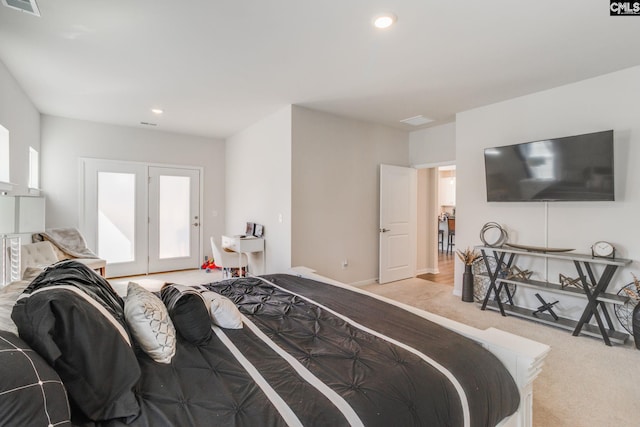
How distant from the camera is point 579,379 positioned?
2268 millimetres

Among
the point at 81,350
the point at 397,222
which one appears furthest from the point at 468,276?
the point at 81,350

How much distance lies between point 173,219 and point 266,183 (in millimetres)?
2176

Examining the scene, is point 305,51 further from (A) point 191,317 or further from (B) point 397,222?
(B) point 397,222

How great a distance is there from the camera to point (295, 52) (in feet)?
8.74

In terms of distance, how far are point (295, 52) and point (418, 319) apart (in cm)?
233

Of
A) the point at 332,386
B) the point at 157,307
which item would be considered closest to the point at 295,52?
the point at 157,307

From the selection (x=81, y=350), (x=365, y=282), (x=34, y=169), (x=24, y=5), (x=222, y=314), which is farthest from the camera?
(x=365, y=282)

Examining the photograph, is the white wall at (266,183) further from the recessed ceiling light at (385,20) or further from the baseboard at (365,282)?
the recessed ceiling light at (385,20)

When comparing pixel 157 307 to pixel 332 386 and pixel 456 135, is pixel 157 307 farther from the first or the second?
pixel 456 135

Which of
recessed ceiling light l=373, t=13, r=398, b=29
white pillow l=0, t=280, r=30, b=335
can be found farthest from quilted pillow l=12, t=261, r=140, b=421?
recessed ceiling light l=373, t=13, r=398, b=29

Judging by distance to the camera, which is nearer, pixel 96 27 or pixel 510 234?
pixel 96 27

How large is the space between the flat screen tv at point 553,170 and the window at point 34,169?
19.8 ft

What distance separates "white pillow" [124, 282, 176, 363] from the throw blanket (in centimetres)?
359

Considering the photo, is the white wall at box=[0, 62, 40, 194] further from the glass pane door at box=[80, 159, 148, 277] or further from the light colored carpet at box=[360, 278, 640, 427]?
the light colored carpet at box=[360, 278, 640, 427]
